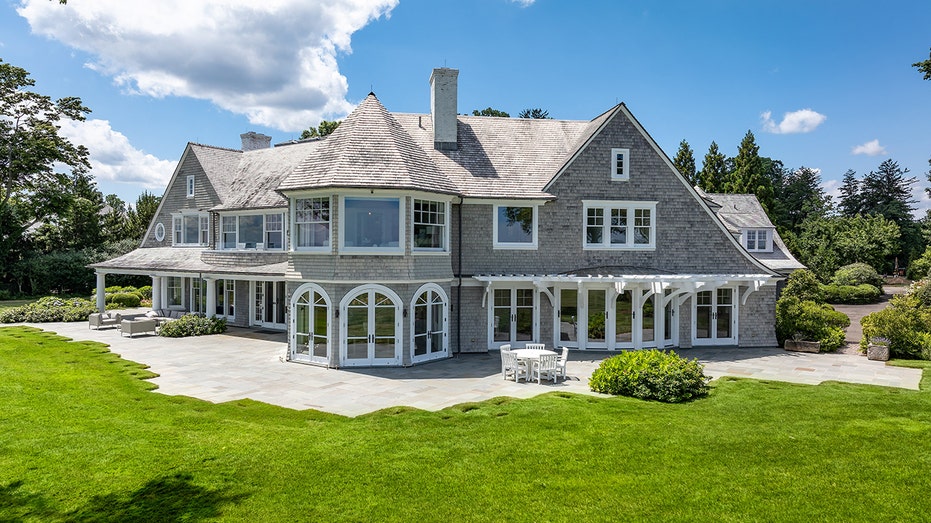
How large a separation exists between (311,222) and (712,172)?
54.5m

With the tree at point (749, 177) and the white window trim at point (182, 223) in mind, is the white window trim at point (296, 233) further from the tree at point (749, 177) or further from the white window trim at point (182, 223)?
the tree at point (749, 177)

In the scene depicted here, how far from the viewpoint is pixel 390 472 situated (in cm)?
784

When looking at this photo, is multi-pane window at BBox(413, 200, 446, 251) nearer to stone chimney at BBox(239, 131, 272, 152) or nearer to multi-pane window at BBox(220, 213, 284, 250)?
multi-pane window at BBox(220, 213, 284, 250)

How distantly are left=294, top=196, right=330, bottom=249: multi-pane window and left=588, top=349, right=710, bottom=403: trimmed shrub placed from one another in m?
9.25

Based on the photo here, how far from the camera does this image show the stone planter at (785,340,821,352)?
65.3 ft

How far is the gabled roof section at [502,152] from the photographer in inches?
786

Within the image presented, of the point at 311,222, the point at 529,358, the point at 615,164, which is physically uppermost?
the point at 615,164

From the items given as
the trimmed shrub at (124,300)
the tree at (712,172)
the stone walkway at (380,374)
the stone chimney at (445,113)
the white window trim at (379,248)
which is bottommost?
the stone walkway at (380,374)

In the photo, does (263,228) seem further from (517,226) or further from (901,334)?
(901,334)

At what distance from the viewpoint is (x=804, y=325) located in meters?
20.4

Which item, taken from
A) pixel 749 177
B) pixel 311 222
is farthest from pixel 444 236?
pixel 749 177

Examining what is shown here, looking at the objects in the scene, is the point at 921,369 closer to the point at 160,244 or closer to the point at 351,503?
the point at 351,503

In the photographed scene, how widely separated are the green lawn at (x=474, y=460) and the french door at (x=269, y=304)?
12.9 metres

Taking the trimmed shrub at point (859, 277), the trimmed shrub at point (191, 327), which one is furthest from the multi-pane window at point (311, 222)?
the trimmed shrub at point (859, 277)
